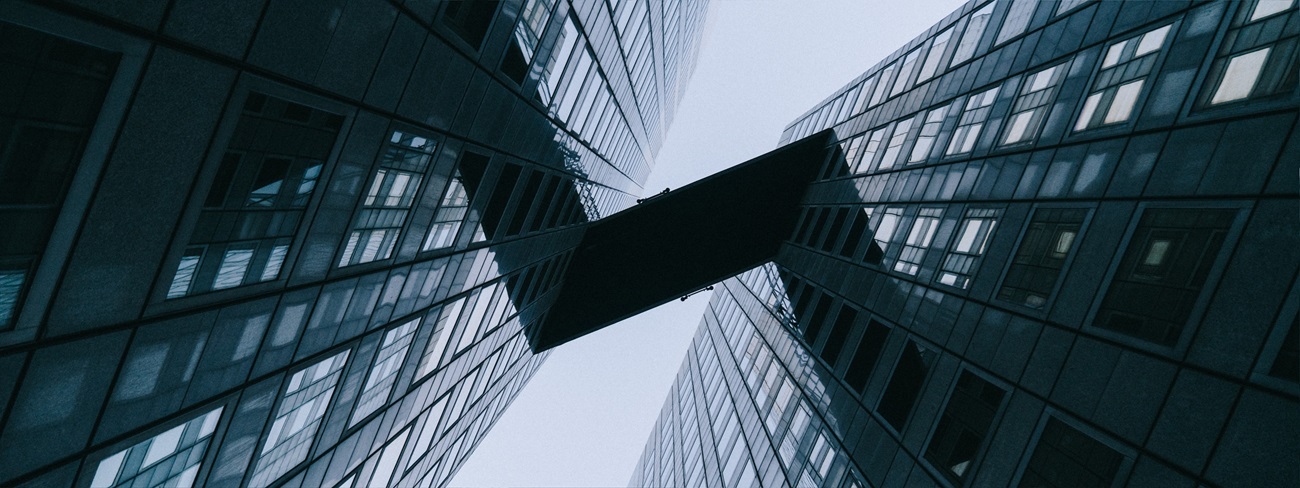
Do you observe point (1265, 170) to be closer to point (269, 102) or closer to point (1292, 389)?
point (1292, 389)

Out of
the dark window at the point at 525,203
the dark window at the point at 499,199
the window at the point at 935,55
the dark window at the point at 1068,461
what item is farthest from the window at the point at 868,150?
the dark window at the point at 1068,461

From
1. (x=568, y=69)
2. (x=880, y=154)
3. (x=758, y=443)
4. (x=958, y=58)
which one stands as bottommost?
(x=758, y=443)

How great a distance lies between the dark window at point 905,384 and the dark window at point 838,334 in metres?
4.09

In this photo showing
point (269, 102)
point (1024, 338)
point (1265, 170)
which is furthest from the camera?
point (1024, 338)

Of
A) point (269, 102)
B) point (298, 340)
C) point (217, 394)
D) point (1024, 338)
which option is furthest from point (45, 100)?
point (1024, 338)

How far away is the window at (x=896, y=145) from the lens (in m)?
23.6

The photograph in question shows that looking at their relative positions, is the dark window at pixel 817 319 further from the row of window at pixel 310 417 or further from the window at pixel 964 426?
the row of window at pixel 310 417

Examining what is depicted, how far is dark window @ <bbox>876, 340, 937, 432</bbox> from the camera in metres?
16.4

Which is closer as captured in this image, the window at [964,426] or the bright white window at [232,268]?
the bright white window at [232,268]

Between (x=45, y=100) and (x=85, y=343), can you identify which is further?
(x=85, y=343)

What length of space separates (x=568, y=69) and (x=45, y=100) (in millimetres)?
15174

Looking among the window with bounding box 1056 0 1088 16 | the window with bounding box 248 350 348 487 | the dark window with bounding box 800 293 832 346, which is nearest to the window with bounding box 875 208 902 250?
the dark window with bounding box 800 293 832 346

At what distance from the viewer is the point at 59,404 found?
6484 millimetres

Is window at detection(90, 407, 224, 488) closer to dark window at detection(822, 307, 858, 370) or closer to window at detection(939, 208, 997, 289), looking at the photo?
window at detection(939, 208, 997, 289)
